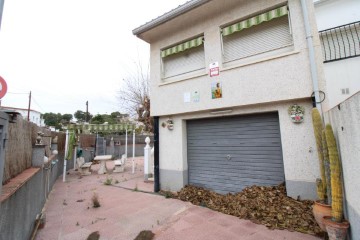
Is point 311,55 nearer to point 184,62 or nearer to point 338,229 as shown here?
point 338,229

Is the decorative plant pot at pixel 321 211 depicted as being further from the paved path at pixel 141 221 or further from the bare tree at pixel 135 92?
the bare tree at pixel 135 92

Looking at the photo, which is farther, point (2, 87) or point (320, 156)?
point (320, 156)

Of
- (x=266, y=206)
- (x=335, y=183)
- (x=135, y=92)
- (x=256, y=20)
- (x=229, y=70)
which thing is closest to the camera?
(x=335, y=183)

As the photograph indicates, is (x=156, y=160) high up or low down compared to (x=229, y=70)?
down

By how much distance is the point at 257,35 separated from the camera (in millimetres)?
6395

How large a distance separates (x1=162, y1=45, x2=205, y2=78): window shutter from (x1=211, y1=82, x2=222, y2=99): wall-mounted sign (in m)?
1.24

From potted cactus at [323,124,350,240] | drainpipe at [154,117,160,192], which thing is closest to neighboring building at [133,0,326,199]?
drainpipe at [154,117,160,192]

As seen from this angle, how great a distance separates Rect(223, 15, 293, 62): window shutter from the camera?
5958mm

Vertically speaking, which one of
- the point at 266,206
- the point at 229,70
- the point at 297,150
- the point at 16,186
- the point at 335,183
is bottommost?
the point at 266,206

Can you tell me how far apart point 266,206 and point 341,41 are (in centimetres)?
742

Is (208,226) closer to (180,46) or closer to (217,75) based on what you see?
(217,75)

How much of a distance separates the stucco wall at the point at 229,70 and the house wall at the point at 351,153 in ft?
7.39

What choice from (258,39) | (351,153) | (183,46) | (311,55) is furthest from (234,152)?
(183,46)

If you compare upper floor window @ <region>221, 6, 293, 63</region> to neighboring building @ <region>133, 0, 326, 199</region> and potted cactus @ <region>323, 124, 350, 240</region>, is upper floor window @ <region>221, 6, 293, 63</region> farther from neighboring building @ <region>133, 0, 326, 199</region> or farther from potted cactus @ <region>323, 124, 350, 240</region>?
potted cactus @ <region>323, 124, 350, 240</region>
